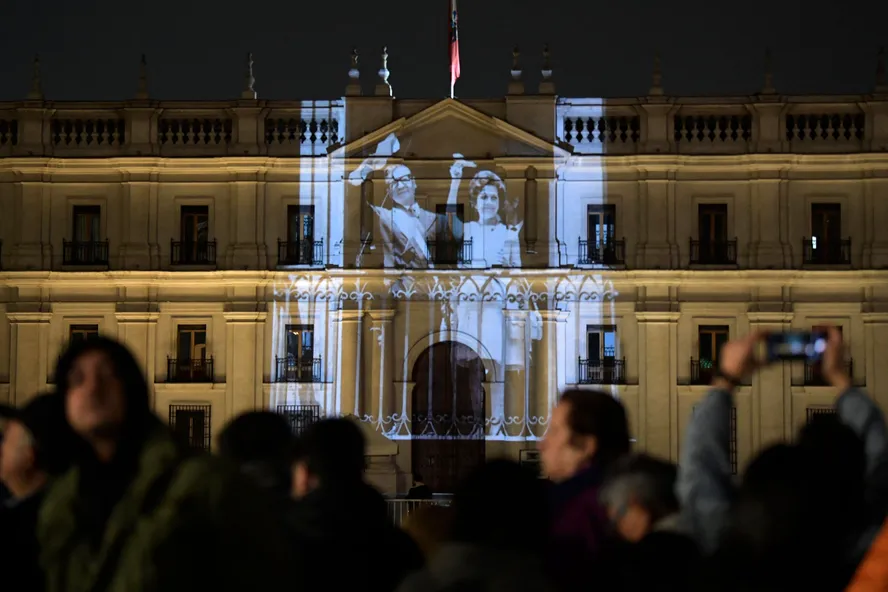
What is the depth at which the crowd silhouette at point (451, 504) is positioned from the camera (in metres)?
4.26

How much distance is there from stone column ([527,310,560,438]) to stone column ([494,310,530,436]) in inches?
6.8

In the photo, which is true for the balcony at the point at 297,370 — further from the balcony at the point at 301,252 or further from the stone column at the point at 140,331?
the stone column at the point at 140,331

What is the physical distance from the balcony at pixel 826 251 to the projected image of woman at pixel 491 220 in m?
6.99

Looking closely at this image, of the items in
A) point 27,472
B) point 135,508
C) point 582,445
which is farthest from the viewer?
point 582,445

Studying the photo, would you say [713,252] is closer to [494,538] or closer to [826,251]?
[826,251]

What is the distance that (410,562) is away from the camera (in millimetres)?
6719

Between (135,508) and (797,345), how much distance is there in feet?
10.6

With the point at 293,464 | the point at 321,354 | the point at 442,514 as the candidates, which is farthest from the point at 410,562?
the point at 321,354

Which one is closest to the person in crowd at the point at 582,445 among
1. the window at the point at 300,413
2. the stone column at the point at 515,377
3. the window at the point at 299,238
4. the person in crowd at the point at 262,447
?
the person in crowd at the point at 262,447

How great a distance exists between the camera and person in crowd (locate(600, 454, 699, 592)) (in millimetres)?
5273

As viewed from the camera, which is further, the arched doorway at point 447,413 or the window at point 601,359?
the window at point 601,359

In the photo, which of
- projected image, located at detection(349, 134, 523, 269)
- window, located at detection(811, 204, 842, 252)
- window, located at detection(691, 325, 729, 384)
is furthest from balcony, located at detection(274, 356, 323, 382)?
window, located at detection(811, 204, 842, 252)

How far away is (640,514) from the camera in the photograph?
5895mm

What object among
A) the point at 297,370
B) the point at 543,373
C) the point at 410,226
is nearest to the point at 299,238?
the point at 410,226
